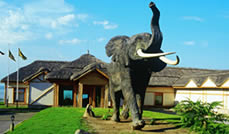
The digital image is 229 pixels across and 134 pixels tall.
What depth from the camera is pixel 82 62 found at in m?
20.5

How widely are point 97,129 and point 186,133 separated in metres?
2.70

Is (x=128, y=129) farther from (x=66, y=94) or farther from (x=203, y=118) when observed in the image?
(x=66, y=94)

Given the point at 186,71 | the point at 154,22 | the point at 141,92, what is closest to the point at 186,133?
the point at 141,92

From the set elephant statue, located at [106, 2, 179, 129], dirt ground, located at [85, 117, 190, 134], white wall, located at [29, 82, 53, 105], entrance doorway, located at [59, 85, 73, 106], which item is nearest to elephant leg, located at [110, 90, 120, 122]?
elephant statue, located at [106, 2, 179, 129]

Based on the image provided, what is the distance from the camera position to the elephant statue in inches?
253

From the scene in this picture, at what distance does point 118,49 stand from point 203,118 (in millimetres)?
3550

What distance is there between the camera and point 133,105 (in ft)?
22.5

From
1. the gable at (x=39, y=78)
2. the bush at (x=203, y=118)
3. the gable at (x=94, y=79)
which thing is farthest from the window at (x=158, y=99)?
the bush at (x=203, y=118)

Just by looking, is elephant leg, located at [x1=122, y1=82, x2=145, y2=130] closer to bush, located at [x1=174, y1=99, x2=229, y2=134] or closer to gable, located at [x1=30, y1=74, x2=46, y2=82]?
bush, located at [x1=174, y1=99, x2=229, y2=134]

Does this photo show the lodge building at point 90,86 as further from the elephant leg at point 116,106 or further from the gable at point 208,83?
the elephant leg at point 116,106

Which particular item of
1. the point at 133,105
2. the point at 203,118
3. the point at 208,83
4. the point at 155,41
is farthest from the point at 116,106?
the point at 208,83

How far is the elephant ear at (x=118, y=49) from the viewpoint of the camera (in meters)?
7.70

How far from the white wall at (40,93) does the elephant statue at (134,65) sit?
13.6m

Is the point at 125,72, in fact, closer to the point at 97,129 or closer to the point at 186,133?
the point at 97,129
